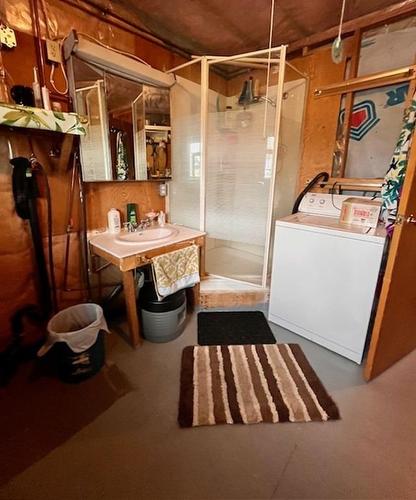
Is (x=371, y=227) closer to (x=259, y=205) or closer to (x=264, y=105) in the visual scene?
(x=259, y=205)

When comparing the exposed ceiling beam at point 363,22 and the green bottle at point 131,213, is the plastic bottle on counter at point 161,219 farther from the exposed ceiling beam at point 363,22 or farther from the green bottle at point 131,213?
the exposed ceiling beam at point 363,22

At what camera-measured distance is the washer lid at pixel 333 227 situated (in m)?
1.60

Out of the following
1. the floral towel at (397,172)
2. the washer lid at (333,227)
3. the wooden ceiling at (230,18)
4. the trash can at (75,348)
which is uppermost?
the wooden ceiling at (230,18)

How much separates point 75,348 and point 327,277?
171 cm

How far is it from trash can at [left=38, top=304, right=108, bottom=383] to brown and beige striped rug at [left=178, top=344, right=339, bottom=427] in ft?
1.92

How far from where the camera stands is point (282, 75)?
2033 millimetres

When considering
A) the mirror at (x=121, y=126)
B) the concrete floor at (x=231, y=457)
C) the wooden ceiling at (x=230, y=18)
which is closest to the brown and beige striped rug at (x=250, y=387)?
the concrete floor at (x=231, y=457)

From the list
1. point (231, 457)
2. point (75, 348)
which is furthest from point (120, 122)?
point (231, 457)

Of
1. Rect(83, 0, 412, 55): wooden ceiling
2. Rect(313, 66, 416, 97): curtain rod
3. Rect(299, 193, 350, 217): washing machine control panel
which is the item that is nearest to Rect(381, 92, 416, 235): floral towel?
Rect(313, 66, 416, 97): curtain rod

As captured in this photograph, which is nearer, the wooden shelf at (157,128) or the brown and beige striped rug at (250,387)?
the brown and beige striped rug at (250,387)

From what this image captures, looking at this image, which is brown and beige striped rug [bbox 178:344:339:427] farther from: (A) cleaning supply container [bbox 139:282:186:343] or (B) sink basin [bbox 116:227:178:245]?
(B) sink basin [bbox 116:227:178:245]

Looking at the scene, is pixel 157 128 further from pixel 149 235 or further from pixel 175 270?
pixel 175 270

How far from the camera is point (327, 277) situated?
180cm

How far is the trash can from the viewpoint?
150 centimetres
